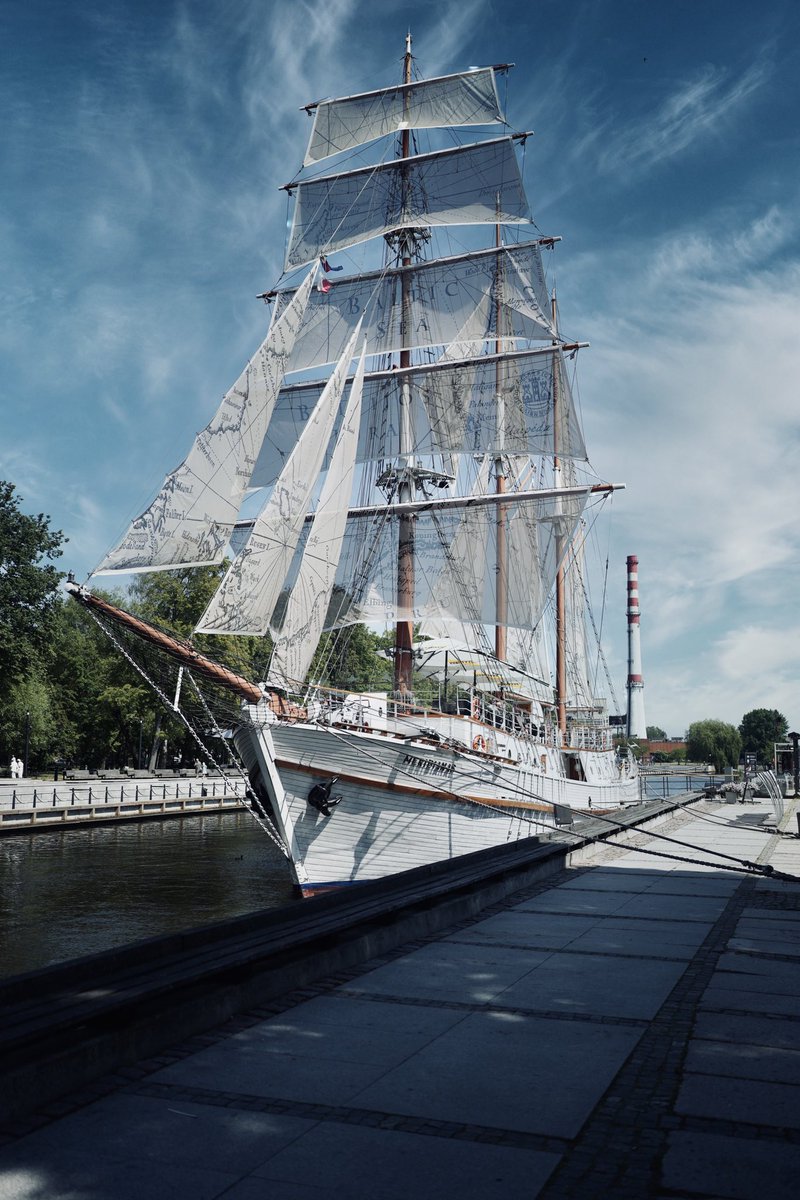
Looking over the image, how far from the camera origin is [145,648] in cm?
2652

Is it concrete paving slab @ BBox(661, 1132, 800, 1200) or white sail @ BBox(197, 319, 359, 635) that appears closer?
concrete paving slab @ BBox(661, 1132, 800, 1200)

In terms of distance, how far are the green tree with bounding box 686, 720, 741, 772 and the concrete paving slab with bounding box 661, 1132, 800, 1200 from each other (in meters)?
145

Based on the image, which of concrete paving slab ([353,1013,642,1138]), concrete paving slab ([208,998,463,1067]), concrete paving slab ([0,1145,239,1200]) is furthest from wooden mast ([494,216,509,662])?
concrete paving slab ([0,1145,239,1200])

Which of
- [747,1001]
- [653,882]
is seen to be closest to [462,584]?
[653,882]

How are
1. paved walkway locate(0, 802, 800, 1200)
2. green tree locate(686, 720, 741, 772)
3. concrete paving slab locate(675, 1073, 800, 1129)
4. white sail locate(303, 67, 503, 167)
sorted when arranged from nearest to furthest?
1. paved walkway locate(0, 802, 800, 1200)
2. concrete paving slab locate(675, 1073, 800, 1129)
3. white sail locate(303, 67, 503, 167)
4. green tree locate(686, 720, 741, 772)

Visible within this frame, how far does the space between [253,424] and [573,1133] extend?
1043 inches

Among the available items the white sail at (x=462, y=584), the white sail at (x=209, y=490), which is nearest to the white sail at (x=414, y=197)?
the white sail at (x=462, y=584)

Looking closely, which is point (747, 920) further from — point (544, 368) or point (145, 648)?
point (544, 368)

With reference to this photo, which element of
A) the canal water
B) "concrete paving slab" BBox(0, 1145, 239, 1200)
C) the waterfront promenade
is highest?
"concrete paving slab" BBox(0, 1145, 239, 1200)

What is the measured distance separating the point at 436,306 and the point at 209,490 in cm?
1951

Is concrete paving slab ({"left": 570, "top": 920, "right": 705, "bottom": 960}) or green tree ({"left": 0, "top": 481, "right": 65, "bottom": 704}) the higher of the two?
green tree ({"left": 0, "top": 481, "right": 65, "bottom": 704})

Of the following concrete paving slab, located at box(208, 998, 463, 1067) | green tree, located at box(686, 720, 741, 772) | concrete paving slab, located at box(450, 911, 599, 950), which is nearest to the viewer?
concrete paving slab, located at box(208, 998, 463, 1067)

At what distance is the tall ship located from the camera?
80.2 feet

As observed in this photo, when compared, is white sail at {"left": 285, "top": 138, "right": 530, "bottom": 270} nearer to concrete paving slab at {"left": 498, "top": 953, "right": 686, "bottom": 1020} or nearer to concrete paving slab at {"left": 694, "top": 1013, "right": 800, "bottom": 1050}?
concrete paving slab at {"left": 498, "top": 953, "right": 686, "bottom": 1020}
